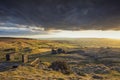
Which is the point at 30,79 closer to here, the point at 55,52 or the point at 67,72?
the point at 67,72

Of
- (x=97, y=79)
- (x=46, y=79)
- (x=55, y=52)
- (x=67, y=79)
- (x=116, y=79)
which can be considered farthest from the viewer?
(x=55, y=52)

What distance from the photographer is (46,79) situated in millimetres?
27875

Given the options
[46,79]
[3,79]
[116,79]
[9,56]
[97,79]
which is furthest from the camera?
[9,56]

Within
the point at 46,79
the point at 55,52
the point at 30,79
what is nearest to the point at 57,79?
the point at 46,79

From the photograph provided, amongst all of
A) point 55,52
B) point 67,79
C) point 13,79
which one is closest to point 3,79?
point 13,79

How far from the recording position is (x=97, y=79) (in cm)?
3628

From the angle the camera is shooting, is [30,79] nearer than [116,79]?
Yes

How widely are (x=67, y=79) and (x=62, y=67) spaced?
11.6 metres

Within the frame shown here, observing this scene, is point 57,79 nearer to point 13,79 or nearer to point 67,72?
point 13,79

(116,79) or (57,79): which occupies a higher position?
(57,79)

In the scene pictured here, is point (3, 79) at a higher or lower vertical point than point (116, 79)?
higher

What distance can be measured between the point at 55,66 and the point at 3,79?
1722 centimetres

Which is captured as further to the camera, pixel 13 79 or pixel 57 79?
pixel 57 79

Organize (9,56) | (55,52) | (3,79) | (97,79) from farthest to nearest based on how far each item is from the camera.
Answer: (55,52)
(9,56)
(97,79)
(3,79)
